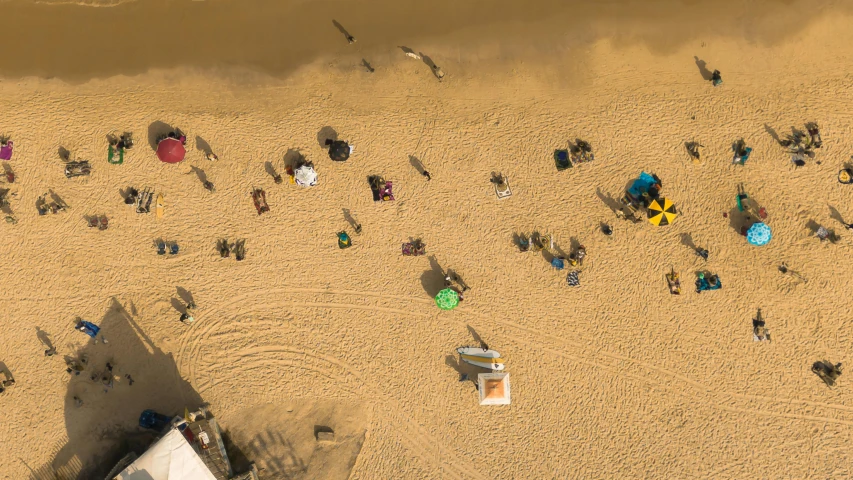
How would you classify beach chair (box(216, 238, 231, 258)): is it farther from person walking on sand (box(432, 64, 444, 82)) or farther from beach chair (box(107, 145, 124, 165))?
person walking on sand (box(432, 64, 444, 82))

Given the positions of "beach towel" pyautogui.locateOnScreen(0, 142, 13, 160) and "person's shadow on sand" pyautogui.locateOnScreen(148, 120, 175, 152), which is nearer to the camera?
"beach towel" pyautogui.locateOnScreen(0, 142, 13, 160)

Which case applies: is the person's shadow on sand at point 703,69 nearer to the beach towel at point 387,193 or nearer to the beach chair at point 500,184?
the beach chair at point 500,184

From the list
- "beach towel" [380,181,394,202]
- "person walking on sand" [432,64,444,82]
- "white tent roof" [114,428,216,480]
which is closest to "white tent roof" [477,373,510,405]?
"beach towel" [380,181,394,202]

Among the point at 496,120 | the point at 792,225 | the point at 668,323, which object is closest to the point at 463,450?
the point at 668,323

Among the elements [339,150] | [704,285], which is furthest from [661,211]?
[339,150]

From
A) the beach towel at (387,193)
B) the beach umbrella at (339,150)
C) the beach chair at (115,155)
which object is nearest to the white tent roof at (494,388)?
the beach towel at (387,193)
